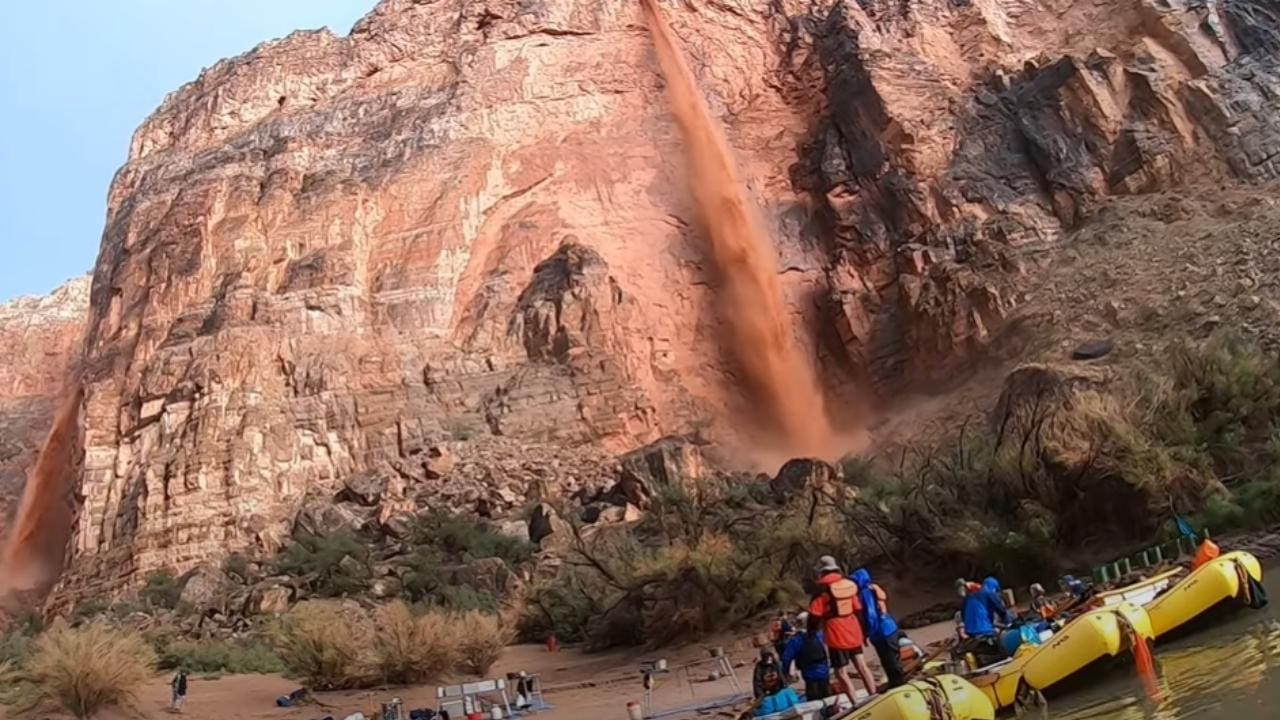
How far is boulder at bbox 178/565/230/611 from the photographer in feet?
76.9

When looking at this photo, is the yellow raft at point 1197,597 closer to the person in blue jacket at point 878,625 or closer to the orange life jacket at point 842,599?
the person in blue jacket at point 878,625

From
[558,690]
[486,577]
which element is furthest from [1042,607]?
[486,577]

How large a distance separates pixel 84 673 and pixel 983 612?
30.2 feet

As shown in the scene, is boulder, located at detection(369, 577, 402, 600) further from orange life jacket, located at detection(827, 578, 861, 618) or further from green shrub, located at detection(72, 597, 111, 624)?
orange life jacket, located at detection(827, 578, 861, 618)

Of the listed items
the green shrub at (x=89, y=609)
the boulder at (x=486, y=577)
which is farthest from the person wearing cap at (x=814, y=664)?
the green shrub at (x=89, y=609)

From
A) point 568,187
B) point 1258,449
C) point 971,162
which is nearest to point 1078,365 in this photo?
point 1258,449

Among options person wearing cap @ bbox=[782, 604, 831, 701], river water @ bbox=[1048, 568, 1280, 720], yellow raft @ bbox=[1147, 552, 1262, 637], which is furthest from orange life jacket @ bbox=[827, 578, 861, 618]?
yellow raft @ bbox=[1147, 552, 1262, 637]

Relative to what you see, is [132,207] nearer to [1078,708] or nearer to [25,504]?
[25,504]

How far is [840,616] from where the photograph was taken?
307 inches

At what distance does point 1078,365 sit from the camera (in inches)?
814

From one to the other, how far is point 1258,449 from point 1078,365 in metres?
5.95

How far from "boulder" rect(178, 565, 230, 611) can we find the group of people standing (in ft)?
59.2

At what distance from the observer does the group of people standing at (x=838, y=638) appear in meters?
7.79

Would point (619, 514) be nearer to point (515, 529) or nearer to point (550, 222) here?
point (515, 529)
